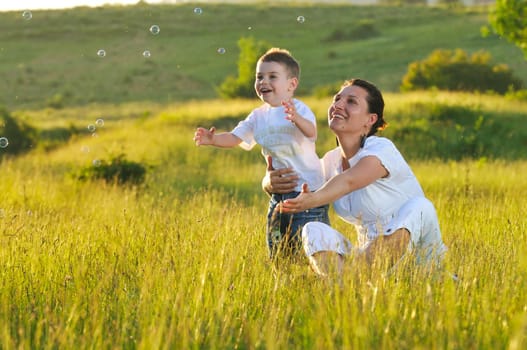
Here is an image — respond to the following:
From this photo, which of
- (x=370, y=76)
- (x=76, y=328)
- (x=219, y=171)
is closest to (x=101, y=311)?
(x=76, y=328)

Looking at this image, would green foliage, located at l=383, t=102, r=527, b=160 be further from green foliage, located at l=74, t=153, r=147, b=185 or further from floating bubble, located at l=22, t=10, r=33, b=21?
Answer: floating bubble, located at l=22, t=10, r=33, b=21

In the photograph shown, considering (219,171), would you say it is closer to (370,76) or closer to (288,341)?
(288,341)

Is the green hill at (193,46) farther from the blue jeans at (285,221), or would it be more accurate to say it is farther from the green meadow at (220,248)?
the blue jeans at (285,221)

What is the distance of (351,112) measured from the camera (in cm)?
554

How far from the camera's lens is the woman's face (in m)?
5.52

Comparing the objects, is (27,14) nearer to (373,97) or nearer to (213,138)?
(213,138)

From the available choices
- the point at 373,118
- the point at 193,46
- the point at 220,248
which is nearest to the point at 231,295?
the point at 220,248

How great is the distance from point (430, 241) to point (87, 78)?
2261 inches

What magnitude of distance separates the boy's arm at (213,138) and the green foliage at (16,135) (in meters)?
20.3

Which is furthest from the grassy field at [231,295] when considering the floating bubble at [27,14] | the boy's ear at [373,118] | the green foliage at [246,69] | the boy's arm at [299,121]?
the green foliage at [246,69]

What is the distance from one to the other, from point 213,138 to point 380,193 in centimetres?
159

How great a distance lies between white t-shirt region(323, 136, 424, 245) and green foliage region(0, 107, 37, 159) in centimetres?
2176

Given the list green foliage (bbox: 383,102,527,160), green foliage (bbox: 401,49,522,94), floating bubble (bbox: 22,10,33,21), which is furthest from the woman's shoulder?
green foliage (bbox: 401,49,522,94)

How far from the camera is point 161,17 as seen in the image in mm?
86812
